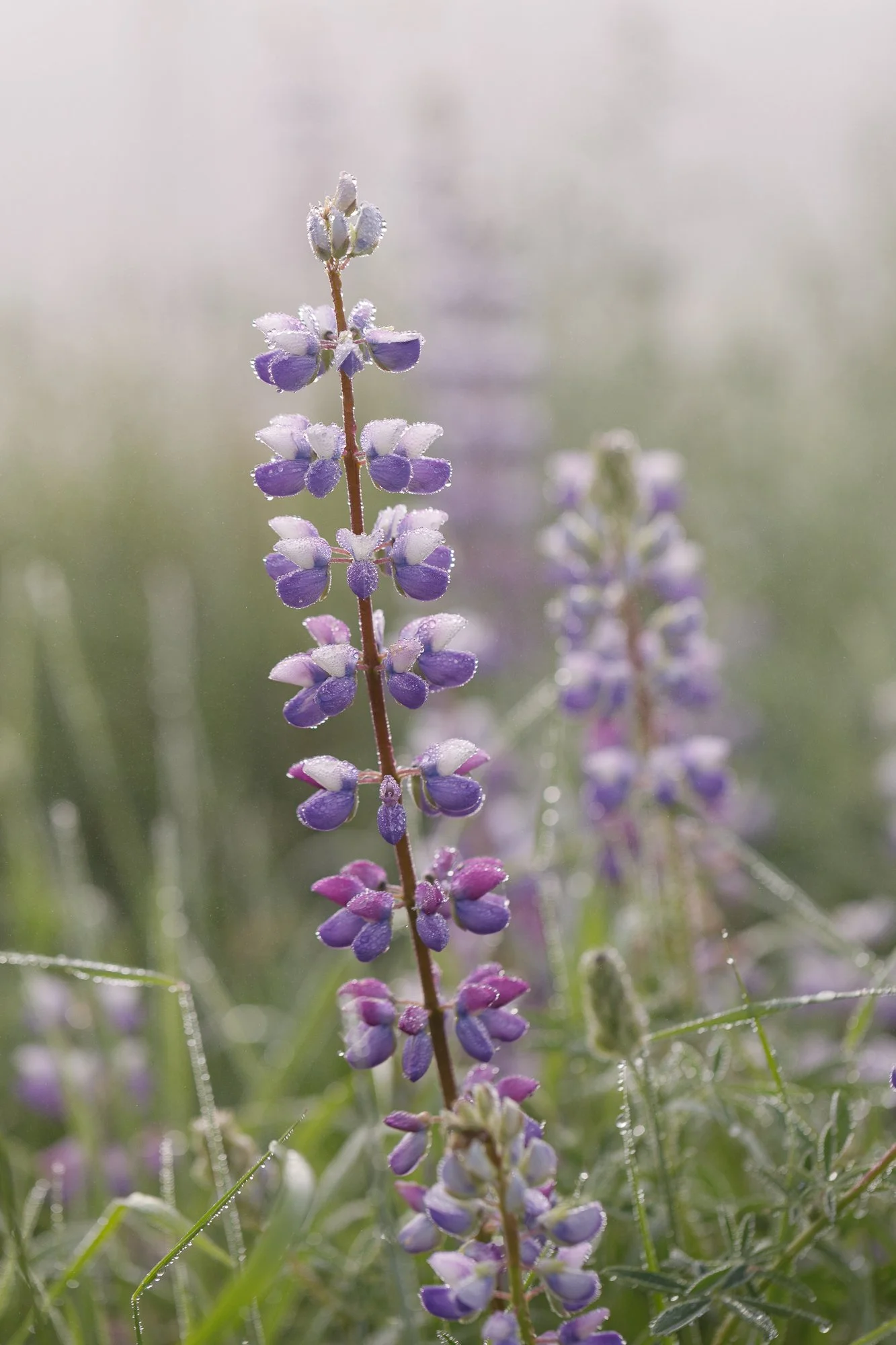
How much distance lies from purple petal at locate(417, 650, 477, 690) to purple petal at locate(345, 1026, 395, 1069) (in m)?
0.38

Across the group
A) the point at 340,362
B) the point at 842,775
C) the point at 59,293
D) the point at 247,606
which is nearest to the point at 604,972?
the point at 340,362

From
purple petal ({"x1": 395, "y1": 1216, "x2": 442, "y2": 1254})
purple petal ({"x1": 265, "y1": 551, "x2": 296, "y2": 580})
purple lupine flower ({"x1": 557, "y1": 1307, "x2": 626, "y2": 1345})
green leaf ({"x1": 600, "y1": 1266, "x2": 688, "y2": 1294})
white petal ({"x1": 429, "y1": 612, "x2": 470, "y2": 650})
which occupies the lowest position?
green leaf ({"x1": 600, "y1": 1266, "x2": 688, "y2": 1294})

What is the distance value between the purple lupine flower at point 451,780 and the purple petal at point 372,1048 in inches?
9.8

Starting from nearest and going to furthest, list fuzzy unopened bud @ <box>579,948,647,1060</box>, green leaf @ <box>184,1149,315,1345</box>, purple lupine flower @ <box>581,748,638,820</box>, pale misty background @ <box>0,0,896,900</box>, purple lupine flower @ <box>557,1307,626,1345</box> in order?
1. green leaf @ <box>184,1149,315,1345</box>
2. purple lupine flower @ <box>557,1307,626,1345</box>
3. fuzzy unopened bud @ <box>579,948,647,1060</box>
4. purple lupine flower @ <box>581,748,638,820</box>
5. pale misty background @ <box>0,0,896,900</box>

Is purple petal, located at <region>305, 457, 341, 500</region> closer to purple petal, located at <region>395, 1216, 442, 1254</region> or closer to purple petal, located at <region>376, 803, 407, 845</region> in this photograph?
purple petal, located at <region>376, 803, 407, 845</region>

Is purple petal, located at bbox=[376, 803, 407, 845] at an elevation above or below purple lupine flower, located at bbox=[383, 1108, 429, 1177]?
above

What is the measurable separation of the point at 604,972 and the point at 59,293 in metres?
7.44

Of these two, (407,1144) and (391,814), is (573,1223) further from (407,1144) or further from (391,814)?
(391,814)

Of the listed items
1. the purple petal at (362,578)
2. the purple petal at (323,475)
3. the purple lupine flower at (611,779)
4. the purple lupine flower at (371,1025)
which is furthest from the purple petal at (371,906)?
the purple lupine flower at (611,779)

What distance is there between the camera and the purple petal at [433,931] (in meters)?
1.34

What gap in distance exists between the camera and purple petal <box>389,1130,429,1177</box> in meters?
1.40

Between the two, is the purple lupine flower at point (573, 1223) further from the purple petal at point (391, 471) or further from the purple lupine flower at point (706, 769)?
the purple lupine flower at point (706, 769)

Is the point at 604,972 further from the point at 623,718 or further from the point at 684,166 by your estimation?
the point at 684,166

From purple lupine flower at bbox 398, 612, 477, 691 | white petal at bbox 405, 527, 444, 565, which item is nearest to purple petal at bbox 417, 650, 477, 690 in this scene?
purple lupine flower at bbox 398, 612, 477, 691
